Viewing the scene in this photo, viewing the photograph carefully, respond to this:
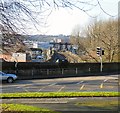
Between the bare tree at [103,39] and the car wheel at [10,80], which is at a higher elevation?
the bare tree at [103,39]

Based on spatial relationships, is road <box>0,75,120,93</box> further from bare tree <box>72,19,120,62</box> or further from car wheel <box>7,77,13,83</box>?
bare tree <box>72,19,120,62</box>

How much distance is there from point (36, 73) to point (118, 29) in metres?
15.1

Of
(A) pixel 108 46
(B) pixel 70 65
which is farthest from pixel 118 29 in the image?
(B) pixel 70 65

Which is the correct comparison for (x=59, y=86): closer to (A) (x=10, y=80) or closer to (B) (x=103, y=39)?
(A) (x=10, y=80)

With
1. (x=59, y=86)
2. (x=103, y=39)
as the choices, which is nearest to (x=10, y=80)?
(x=59, y=86)

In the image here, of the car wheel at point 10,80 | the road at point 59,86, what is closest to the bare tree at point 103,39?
the road at point 59,86

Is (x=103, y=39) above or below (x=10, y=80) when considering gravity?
above

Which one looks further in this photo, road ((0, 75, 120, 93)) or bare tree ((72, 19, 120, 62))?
bare tree ((72, 19, 120, 62))

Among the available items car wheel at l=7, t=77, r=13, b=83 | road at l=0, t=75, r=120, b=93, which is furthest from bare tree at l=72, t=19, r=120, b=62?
car wheel at l=7, t=77, r=13, b=83

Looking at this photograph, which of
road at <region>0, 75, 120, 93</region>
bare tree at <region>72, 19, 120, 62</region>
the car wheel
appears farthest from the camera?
bare tree at <region>72, 19, 120, 62</region>

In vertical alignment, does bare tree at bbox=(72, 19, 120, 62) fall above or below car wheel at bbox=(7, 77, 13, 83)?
above

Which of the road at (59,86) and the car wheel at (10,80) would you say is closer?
the road at (59,86)

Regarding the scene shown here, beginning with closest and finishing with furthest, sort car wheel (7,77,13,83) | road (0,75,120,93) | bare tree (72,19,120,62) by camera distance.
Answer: road (0,75,120,93) < car wheel (7,77,13,83) < bare tree (72,19,120,62)

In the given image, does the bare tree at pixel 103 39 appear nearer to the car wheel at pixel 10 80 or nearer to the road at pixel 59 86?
the road at pixel 59 86
